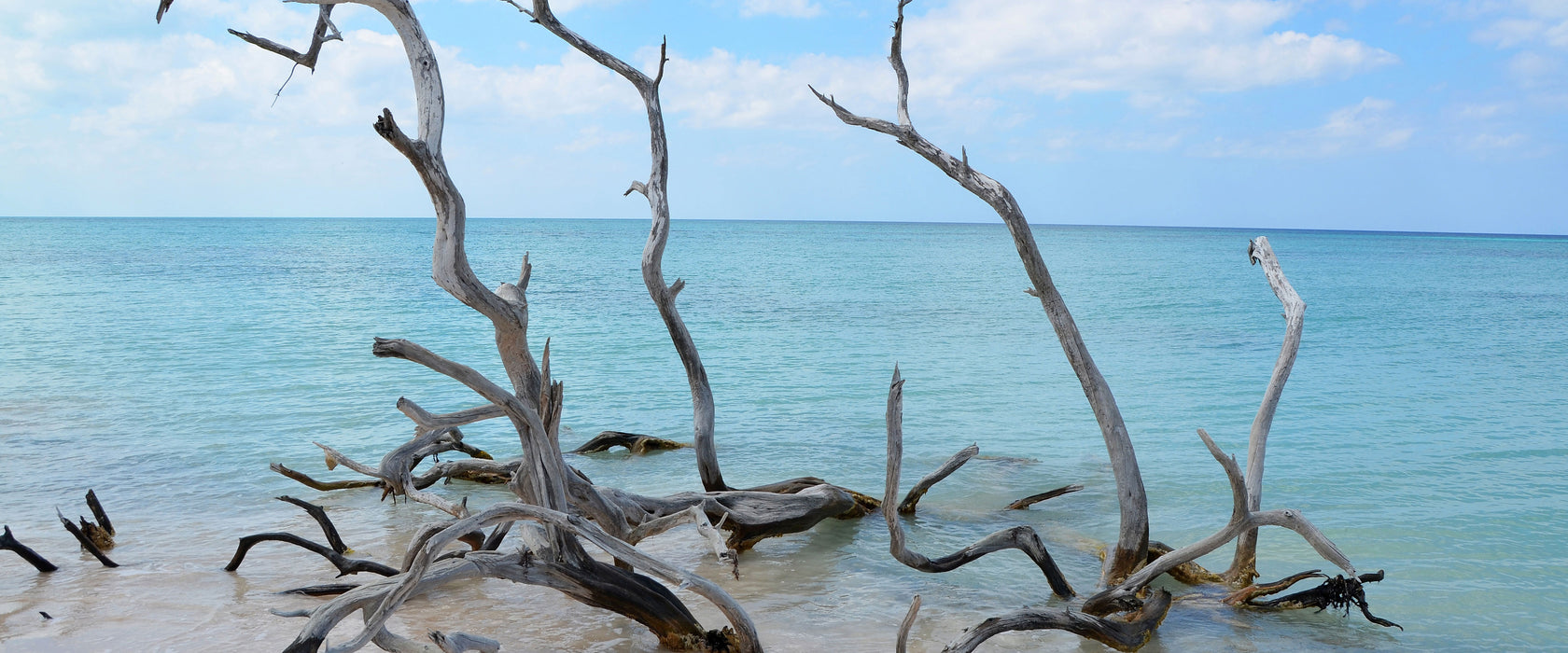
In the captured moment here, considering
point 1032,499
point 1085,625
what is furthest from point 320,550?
point 1032,499

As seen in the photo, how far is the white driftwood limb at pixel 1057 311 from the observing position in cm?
484

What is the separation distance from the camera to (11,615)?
15.4 feet

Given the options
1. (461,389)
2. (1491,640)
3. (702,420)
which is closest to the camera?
(1491,640)

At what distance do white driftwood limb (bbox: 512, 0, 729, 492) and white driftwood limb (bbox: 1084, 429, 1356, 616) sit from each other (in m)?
2.98

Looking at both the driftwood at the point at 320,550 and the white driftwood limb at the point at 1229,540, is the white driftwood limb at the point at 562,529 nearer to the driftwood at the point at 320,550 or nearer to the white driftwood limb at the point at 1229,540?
the driftwood at the point at 320,550

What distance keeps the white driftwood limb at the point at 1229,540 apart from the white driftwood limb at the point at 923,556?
0.57 meters

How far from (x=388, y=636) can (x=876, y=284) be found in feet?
104

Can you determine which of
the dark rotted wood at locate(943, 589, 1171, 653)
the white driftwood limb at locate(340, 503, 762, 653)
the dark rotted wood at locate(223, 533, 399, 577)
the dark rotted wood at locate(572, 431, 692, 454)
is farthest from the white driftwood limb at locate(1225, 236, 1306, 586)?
the dark rotted wood at locate(572, 431, 692, 454)

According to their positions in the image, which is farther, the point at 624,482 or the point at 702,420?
the point at 624,482

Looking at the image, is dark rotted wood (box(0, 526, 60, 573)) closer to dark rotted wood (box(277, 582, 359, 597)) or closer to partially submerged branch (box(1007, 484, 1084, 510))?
dark rotted wood (box(277, 582, 359, 597))

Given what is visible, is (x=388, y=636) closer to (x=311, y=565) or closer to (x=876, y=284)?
(x=311, y=565)

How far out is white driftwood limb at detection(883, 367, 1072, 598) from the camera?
14.9ft

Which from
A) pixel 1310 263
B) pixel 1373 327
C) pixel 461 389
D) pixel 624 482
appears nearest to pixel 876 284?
pixel 1373 327

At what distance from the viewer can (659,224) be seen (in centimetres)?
651
